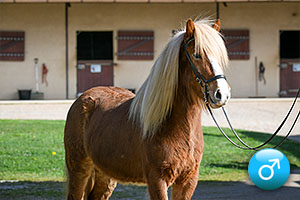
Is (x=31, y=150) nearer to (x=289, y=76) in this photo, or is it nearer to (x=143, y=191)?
(x=143, y=191)

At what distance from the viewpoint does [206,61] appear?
359 centimetres

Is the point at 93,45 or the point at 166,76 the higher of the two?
the point at 93,45

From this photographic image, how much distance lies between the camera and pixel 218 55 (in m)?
3.62

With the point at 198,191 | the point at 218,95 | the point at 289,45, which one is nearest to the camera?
the point at 218,95

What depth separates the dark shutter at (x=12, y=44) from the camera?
1795cm

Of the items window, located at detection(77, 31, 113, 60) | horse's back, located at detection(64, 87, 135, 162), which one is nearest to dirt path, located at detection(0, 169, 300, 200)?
horse's back, located at detection(64, 87, 135, 162)

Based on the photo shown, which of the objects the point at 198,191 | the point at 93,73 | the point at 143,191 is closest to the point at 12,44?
the point at 93,73

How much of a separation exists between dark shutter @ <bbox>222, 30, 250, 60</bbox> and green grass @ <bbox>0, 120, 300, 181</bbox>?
723 centimetres

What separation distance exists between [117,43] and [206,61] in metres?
14.8

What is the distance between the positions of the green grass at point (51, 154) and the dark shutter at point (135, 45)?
6.74 metres

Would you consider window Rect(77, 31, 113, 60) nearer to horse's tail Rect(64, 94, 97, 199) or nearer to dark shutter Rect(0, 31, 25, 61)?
dark shutter Rect(0, 31, 25, 61)

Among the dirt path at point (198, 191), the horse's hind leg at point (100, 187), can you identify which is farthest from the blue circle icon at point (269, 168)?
the horse's hind leg at point (100, 187)

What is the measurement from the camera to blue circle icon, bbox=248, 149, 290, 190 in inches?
228

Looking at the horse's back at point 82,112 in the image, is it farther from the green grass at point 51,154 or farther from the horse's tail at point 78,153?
the green grass at point 51,154
